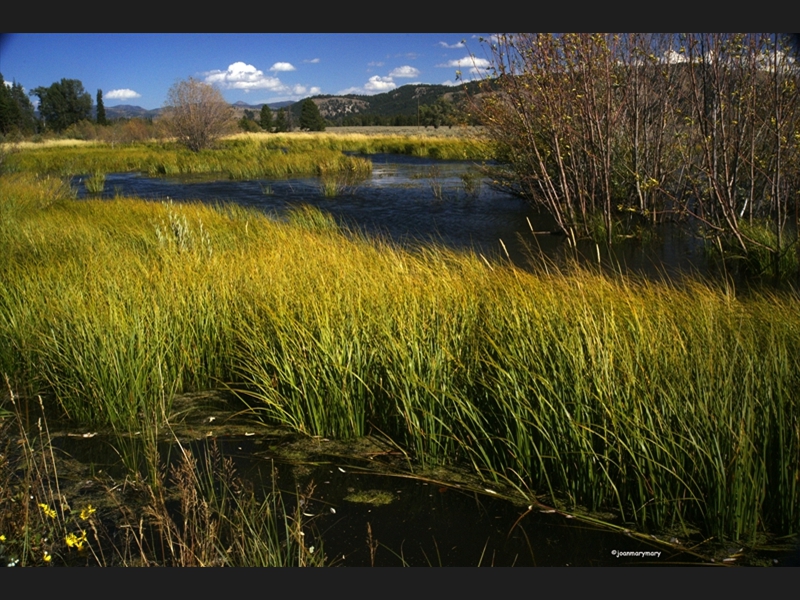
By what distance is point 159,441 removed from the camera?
3.83 metres

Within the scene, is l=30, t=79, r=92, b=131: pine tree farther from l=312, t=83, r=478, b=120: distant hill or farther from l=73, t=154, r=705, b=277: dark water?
l=312, t=83, r=478, b=120: distant hill

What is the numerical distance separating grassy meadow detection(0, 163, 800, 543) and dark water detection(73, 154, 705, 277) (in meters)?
1.22

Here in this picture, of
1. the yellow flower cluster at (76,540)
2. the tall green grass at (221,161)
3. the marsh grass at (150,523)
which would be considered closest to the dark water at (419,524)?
the marsh grass at (150,523)

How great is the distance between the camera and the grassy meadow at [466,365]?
295 cm

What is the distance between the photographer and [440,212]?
1353 centimetres

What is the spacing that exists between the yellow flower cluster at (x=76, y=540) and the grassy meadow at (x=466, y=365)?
0.96 m

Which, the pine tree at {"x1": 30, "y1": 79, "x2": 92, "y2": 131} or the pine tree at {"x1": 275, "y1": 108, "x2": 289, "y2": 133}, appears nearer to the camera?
the pine tree at {"x1": 30, "y1": 79, "x2": 92, "y2": 131}

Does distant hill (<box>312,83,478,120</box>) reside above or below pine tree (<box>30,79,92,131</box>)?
above

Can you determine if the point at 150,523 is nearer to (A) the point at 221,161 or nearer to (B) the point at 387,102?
(A) the point at 221,161

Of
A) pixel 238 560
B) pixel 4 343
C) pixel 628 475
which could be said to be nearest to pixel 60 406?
pixel 4 343

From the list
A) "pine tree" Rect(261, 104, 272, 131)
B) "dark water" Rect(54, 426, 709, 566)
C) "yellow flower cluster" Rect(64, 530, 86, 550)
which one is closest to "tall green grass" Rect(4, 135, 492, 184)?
"dark water" Rect(54, 426, 709, 566)

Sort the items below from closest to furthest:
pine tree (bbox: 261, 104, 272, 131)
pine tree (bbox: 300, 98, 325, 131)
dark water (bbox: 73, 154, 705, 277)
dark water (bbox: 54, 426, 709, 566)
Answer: dark water (bbox: 54, 426, 709, 566), dark water (bbox: 73, 154, 705, 277), pine tree (bbox: 300, 98, 325, 131), pine tree (bbox: 261, 104, 272, 131)

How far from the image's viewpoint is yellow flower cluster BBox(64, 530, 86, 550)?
2.61 meters

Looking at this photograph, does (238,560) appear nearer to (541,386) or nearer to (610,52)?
(541,386)
